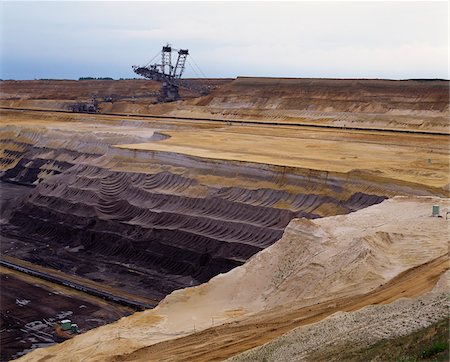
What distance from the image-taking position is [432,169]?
106 feet

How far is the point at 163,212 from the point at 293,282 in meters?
18.0

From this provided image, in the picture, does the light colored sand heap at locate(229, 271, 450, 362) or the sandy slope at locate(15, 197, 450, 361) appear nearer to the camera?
the light colored sand heap at locate(229, 271, 450, 362)

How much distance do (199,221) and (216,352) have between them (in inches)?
734

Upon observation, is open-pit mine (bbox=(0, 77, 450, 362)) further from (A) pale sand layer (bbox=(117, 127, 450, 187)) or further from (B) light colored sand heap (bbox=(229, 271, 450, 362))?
(A) pale sand layer (bbox=(117, 127, 450, 187))

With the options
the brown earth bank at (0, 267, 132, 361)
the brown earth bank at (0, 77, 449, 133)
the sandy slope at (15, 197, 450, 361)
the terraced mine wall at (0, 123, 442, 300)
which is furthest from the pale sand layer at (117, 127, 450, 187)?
the brown earth bank at (0, 267, 132, 361)

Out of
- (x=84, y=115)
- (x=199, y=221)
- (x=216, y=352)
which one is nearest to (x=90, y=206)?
(x=199, y=221)

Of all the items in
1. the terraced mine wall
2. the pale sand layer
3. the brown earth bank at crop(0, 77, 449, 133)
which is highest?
the brown earth bank at crop(0, 77, 449, 133)

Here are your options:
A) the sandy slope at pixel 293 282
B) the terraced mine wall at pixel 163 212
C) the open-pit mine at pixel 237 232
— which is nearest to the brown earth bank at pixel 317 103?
the open-pit mine at pixel 237 232

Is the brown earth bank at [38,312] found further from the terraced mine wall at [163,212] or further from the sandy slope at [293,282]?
the sandy slope at [293,282]

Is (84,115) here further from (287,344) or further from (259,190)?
(287,344)

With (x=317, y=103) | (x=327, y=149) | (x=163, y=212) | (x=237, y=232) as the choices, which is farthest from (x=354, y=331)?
(x=317, y=103)

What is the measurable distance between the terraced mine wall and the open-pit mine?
0.36ft

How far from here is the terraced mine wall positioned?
2911 cm

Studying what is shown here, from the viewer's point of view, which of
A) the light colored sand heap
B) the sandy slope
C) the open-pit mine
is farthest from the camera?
the sandy slope
